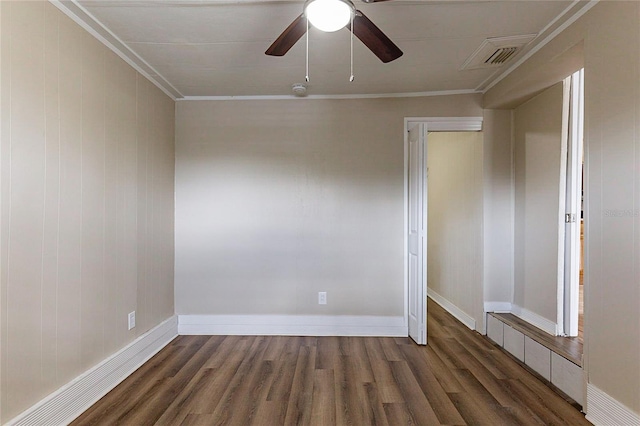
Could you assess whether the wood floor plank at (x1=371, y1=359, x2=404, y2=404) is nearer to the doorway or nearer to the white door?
the white door

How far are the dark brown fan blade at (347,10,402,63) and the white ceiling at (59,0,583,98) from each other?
355 mm

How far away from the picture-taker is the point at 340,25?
5.03ft

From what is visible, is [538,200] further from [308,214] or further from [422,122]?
[308,214]

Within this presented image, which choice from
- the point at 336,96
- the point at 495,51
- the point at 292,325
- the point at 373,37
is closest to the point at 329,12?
the point at 373,37

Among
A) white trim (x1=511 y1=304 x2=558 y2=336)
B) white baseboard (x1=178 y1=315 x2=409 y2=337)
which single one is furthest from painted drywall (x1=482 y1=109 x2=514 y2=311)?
white baseboard (x1=178 y1=315 x2=409 y2=337)

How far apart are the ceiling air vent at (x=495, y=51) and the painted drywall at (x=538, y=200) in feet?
1.66

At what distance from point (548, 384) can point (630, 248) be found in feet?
3.91

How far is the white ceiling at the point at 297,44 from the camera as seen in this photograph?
200cm

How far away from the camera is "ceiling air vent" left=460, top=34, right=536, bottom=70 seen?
235cm

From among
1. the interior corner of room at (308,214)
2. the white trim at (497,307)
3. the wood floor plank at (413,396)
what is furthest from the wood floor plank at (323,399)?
the white trim at (497,307)

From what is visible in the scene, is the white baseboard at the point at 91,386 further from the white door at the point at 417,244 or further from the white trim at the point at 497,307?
the white trim at the point at 497,307

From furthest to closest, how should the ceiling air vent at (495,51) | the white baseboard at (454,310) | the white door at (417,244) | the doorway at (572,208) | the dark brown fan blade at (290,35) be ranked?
the white baseboard at (454,310) < the white door at (417,244) < the doorway at (572,208) < the ceiling air vent at (495,51) < the dark brown fan blade at (290,35)

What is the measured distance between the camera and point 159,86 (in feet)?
10.3

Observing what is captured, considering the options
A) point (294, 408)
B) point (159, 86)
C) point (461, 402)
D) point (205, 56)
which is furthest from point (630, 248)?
point (159, 86)
